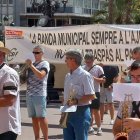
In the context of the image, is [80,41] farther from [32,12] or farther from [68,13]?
[32,12]

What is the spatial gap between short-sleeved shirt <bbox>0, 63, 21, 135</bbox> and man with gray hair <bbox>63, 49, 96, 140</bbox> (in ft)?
4.55

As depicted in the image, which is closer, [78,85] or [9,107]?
[9,107]

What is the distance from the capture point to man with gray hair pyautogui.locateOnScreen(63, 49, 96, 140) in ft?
21.8

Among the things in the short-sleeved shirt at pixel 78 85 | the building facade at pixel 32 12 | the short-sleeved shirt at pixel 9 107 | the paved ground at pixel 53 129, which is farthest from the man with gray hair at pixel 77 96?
the building facade at pixel 32 12

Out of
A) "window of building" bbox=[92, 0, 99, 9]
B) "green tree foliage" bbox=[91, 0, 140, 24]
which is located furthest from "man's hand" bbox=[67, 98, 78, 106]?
"window of building" bbox=[92, 0, 99, 9]

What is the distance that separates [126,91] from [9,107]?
1367mm

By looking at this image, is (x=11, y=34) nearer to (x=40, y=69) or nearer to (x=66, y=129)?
(x=40, y=69)

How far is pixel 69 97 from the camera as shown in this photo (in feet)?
22.0

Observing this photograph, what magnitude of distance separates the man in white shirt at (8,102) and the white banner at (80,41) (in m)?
6.80

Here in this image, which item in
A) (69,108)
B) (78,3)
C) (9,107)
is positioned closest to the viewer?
(9,107)

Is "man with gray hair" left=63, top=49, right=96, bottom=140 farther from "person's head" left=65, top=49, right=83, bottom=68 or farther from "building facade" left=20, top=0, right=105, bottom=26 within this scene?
"building facade" left=20, top=0, right=105, bottom=26

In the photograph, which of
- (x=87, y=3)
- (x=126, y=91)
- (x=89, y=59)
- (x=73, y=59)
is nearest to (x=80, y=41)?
(x=89, y=59)

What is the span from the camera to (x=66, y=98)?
22.3 feet

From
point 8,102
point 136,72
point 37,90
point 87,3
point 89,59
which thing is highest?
point 136,72
